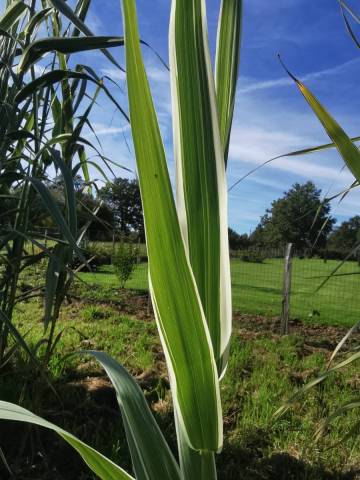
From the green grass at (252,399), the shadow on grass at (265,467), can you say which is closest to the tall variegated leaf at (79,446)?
the green grass at (252,399)

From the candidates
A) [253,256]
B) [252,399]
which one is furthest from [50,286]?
[253,256]

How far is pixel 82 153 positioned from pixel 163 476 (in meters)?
1.19

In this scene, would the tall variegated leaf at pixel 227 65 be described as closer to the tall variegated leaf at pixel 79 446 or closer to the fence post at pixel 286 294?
the tall variegated leaf at pixel 79 446

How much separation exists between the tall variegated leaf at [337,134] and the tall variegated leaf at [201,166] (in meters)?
0.22

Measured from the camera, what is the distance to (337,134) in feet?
1.63

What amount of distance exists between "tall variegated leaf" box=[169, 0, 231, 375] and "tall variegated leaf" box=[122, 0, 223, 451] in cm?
3

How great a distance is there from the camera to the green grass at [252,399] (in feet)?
5.36

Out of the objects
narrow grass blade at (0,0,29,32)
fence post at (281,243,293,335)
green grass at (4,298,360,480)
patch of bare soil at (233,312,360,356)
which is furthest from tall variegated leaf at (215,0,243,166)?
fence post at (281,243,293,335)

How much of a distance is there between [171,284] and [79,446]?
0.60ft

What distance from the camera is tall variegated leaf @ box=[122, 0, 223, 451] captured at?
292mm

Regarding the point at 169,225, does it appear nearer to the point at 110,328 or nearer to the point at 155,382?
the point at 155,382

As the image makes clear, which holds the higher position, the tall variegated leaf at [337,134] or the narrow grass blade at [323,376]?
the tall variegated leaf at [337,134]

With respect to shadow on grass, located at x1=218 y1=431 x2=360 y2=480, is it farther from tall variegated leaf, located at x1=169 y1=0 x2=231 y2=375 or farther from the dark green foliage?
the dark green foliage

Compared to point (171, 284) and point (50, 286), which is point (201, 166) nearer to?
point (171, 284)
